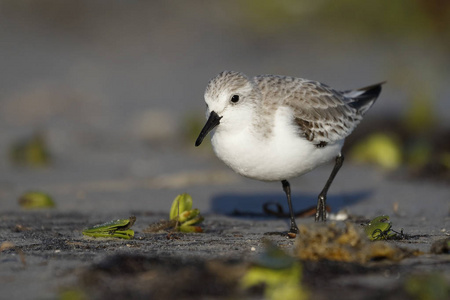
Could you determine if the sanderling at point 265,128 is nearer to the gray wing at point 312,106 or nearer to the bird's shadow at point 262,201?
the gray wing at point 312,106

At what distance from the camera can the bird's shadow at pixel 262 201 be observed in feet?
21.2

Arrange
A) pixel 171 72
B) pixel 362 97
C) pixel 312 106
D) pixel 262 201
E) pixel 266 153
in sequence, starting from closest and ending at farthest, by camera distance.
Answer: pixel 266 153
pixel 312 106
pixel 362 97
pixel 262 201
pixel 171 72

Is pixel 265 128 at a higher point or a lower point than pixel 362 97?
lower

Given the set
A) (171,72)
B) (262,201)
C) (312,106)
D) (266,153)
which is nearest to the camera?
(266,153)

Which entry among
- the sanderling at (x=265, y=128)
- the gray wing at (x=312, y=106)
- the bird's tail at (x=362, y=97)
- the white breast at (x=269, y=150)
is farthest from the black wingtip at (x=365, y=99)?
the white breast at (x=269, y=150)

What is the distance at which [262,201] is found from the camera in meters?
6.88

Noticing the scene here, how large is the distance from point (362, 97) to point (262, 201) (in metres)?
1.36

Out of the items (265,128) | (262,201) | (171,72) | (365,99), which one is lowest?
(262,201)

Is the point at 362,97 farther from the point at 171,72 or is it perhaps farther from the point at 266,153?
the point at 171,72

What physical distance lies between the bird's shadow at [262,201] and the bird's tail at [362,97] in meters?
0.91

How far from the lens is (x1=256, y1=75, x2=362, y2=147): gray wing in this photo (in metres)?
5.36

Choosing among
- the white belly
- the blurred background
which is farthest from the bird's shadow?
the white belly

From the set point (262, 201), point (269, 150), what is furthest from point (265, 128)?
point (262, 201)

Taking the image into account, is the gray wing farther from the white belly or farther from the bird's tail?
the bird's tail
